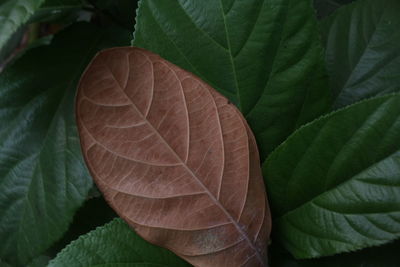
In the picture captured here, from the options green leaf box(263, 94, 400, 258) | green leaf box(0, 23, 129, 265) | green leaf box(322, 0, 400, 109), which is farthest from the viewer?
green leaf box(0, 23, 129, 265)

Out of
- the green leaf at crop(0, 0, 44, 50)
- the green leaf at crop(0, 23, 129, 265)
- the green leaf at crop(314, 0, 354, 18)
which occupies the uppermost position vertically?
the green leaf at crop(0, 0, 44, 50)

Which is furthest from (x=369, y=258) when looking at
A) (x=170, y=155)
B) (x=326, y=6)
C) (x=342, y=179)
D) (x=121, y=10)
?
(x=121, y=10)

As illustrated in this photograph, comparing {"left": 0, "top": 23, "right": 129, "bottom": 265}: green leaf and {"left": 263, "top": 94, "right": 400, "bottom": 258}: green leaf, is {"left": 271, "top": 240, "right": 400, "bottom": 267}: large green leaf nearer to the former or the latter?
{"left": 263, "top": 94, "right": 400, "bottom": 258}: green leaf

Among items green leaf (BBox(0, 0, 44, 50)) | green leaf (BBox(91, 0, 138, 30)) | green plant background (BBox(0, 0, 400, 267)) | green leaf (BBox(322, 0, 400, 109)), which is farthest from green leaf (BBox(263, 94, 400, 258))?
green leaf (BBox(91, 0, 138, 30))

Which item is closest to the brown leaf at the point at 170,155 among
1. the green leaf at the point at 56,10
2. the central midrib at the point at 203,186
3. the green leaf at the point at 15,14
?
the central midrib at the point at 203,186

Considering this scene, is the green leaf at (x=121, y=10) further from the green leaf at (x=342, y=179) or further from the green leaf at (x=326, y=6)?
the green leaf at (x=342, y=179)

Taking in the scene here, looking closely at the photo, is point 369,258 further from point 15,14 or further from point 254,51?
point 15,14

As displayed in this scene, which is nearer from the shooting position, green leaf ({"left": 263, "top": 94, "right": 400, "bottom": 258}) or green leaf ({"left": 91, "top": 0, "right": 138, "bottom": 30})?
green leaf ({"left": 263, "top": 94, "right": 400, "bottom": 258})
